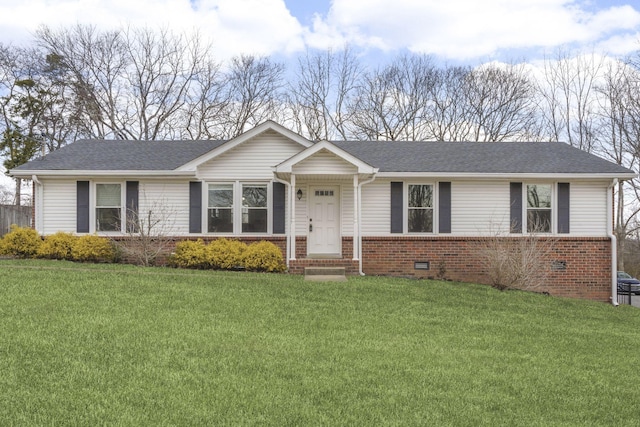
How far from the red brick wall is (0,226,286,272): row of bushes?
3.03m

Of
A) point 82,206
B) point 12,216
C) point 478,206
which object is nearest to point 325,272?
point 478,206

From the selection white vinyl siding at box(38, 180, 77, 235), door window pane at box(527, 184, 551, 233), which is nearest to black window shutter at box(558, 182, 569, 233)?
door window pane at box(527, 184, 551, 233)

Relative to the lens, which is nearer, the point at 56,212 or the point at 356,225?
the point at 356,225

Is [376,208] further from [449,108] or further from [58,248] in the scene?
[449,108]

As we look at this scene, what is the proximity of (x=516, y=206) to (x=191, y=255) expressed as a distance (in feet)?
30.8

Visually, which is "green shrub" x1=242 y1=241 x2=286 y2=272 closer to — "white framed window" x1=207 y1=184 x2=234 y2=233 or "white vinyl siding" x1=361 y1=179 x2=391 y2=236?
"white framed window" x1=207 y1=184 x2=234 y2=233

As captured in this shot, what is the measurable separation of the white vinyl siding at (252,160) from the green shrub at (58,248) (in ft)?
13.2

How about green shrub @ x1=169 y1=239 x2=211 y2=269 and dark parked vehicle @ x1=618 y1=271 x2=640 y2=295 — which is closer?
green shrub @ x1=169 y1=239 x2=211 y2=269

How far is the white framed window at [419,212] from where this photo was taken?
1420 centimetres

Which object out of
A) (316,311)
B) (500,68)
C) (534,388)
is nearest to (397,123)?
(500,68)

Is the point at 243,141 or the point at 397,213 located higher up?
the point at 243,141

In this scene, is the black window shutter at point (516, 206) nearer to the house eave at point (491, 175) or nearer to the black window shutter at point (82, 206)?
the house eave at point (491, 175)

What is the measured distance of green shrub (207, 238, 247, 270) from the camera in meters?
12.9

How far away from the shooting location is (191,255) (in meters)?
13.0
